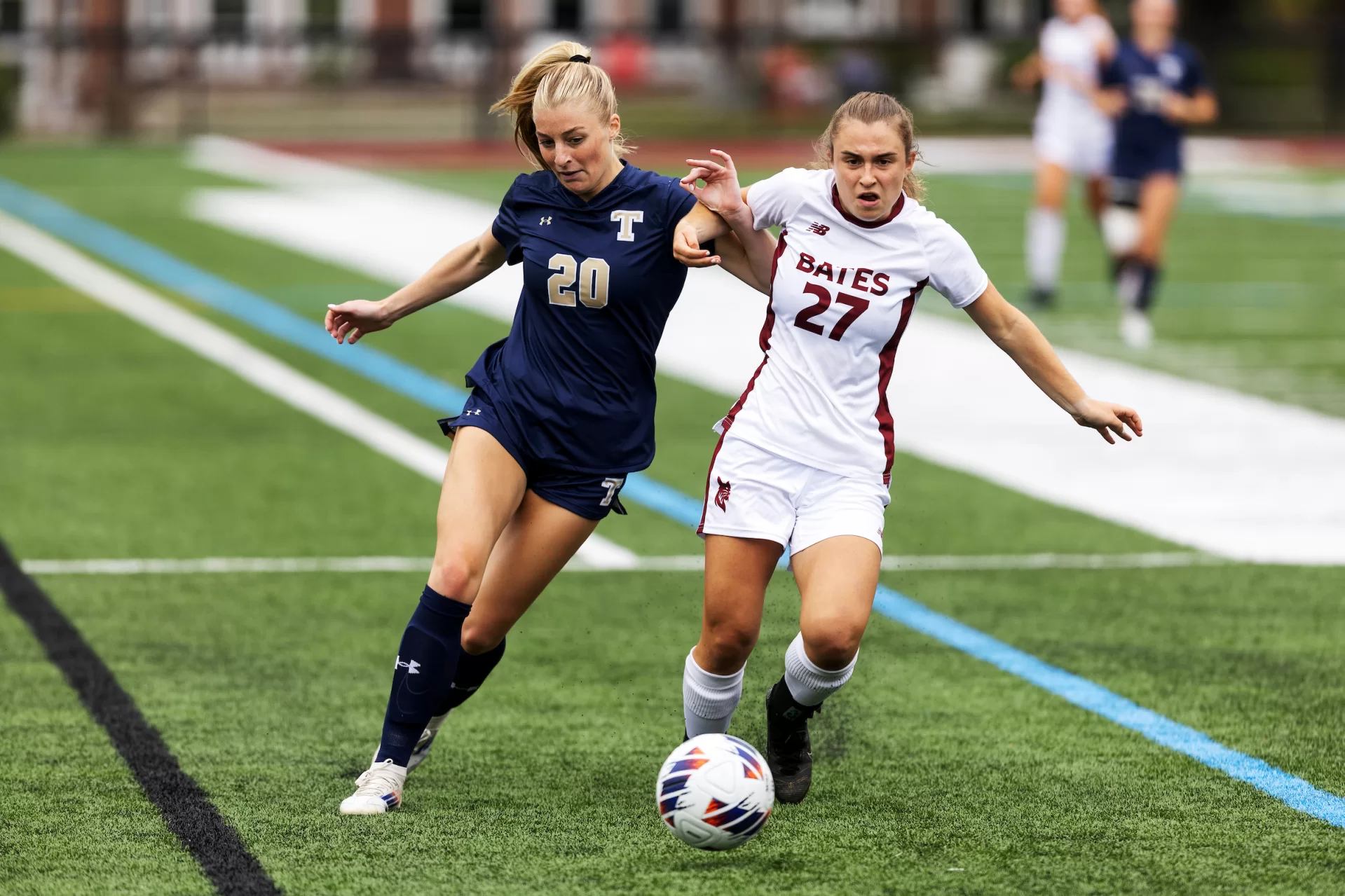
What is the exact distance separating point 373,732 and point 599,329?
1573mm

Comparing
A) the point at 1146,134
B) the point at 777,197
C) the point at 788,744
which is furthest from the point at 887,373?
the point at 1146,134

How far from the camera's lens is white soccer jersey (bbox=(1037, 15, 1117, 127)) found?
1764 centimetres

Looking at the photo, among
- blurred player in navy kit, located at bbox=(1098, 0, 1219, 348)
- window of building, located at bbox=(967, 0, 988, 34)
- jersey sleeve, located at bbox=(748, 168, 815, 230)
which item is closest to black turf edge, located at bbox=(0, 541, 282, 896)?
jersey sleeve, located at bbox=(748, 168, 815, 230)

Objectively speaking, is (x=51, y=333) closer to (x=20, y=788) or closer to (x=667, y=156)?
(x=20, y=788)

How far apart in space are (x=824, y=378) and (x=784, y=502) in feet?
1.15

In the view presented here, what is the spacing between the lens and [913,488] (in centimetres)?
1091

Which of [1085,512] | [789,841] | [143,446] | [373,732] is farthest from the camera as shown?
[143,446]

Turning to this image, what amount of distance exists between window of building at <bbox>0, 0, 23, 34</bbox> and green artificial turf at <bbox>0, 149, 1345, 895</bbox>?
38614 millimetres

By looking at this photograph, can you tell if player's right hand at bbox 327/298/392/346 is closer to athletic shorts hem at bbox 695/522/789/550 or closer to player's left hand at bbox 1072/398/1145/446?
athletic shorts hem at bbox 695/522/789/550

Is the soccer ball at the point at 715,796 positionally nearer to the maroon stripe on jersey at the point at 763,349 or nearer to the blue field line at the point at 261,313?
the maroon stripe on jersey at the point at 763,349

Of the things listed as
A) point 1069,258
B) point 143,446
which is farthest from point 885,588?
point 1069,258

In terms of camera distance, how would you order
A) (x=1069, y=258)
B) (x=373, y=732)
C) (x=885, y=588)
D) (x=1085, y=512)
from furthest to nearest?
(x=1069, y=258) < (x=1085, y=512) < (x=885, y=588) < (x=373, y=732)

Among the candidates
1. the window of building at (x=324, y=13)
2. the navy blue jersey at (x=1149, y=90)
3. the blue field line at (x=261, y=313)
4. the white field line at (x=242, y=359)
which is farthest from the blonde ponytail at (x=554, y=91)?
the window of building at (x=324, y=13)

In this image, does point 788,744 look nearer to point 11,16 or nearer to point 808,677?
point 808,677
